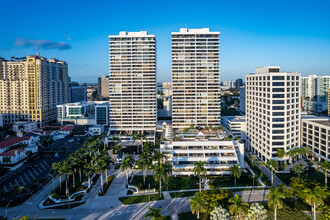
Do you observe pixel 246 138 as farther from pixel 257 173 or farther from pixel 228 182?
pixel 228 182

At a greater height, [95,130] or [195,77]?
[195,77]

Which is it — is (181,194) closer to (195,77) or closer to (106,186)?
(106,186)

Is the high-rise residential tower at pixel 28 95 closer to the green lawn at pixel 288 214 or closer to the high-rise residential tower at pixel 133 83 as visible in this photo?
the high-rise residential tower at pixel 133 83

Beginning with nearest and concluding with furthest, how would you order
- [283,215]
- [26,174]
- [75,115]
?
[283,215] < [26,174] < [75,115]

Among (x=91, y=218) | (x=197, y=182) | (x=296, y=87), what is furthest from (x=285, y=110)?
(x=91, y=218)

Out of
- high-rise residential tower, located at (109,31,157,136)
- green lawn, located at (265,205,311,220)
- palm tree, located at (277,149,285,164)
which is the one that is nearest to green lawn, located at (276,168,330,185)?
palm tree, located at (277,149,285,164)

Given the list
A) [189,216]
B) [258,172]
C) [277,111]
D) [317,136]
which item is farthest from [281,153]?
[189,216]

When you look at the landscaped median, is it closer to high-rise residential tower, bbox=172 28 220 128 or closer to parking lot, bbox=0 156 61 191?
parking lot, bbox=0 156 61 191
